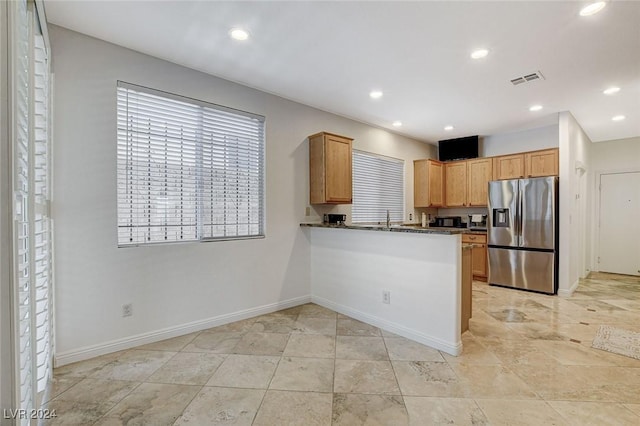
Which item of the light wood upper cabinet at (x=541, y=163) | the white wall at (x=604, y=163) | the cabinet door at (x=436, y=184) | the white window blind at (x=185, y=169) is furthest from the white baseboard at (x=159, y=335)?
the white wall at (x=604, y=163)

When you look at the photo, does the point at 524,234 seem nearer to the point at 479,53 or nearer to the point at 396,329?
the point at 396,329

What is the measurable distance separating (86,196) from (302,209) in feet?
7.67

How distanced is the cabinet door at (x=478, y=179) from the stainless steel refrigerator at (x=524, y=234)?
2.02 feet

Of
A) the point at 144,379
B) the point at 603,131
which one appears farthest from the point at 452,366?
the point at 603,131

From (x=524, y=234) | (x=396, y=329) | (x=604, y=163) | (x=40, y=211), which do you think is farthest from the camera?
(x=604, y=163)

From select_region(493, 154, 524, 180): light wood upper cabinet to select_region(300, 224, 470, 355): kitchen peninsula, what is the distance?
324 cm

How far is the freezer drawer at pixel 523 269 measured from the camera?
4.49 metres

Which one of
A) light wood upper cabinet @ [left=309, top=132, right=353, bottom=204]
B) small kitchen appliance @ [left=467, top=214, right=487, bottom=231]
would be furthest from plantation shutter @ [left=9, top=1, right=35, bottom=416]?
small kitchen appliance @ [left=467, top=214, right=487, bottom=231]

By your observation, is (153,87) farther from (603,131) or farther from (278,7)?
(603,131)

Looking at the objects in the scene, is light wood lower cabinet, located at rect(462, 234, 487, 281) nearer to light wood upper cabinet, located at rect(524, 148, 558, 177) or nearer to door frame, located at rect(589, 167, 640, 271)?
light wood upper cabinet, located at rect(524, 148, 558, 177)

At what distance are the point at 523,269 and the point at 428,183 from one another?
85.9 inches

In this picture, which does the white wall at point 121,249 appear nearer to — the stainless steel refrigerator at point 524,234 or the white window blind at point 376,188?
the white window blind at point 376,188

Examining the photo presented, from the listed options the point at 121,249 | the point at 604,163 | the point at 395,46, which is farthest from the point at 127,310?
the point at 604,163

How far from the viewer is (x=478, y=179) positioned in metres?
5.73
